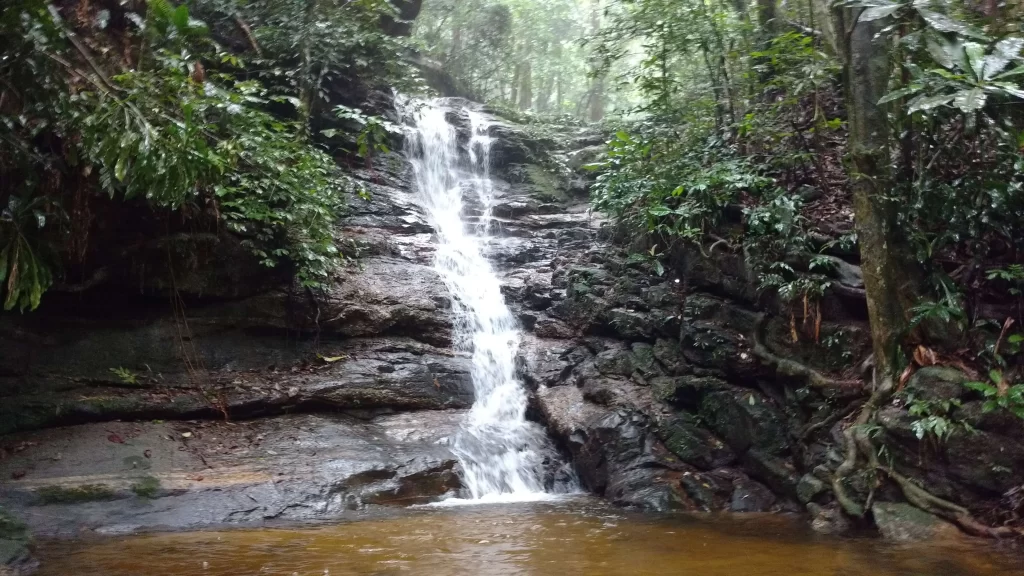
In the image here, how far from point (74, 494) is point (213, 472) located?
121cm

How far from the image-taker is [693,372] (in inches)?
327

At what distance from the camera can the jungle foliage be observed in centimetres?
548

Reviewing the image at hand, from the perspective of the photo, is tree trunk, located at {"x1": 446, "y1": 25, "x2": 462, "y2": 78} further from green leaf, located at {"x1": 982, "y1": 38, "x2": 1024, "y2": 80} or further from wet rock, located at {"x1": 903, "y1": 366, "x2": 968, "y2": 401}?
wet rock, located at {"x1": 903, "y1": 366, "x2": 968, "y2": 401}

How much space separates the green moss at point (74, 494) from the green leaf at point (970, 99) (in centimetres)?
788

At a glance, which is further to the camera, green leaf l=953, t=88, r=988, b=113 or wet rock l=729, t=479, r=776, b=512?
wet rock l=729, t=479, r=776, b=512

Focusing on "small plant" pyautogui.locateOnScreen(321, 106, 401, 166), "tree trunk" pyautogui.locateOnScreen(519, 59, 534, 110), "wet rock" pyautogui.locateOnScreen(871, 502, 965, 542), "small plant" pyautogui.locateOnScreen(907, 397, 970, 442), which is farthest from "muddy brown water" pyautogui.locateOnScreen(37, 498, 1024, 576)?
"tree trunk" pyautogui.locateOnScreen(519, 59, 534, 110)

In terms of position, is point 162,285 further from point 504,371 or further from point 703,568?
point 703,568

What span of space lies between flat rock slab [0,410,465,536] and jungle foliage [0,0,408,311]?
1.65 m

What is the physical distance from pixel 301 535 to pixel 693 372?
4942 mm

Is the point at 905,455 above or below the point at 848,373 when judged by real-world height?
below

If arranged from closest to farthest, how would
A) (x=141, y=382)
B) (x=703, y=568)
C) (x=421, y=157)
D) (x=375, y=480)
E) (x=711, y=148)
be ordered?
(x=703, y=568) → (x=375, y=480) → (x=141, y=382) → (x=711, y=148) → (x=421, y=157)

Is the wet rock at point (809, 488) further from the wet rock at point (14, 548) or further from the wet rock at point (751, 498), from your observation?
the wet rock at point (14, 548)

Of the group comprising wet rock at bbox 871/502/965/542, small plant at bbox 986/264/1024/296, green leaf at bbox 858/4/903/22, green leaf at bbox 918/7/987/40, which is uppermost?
green leaf at bbox 858/4/903/22

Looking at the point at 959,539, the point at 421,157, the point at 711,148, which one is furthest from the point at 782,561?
the point at 421,157
